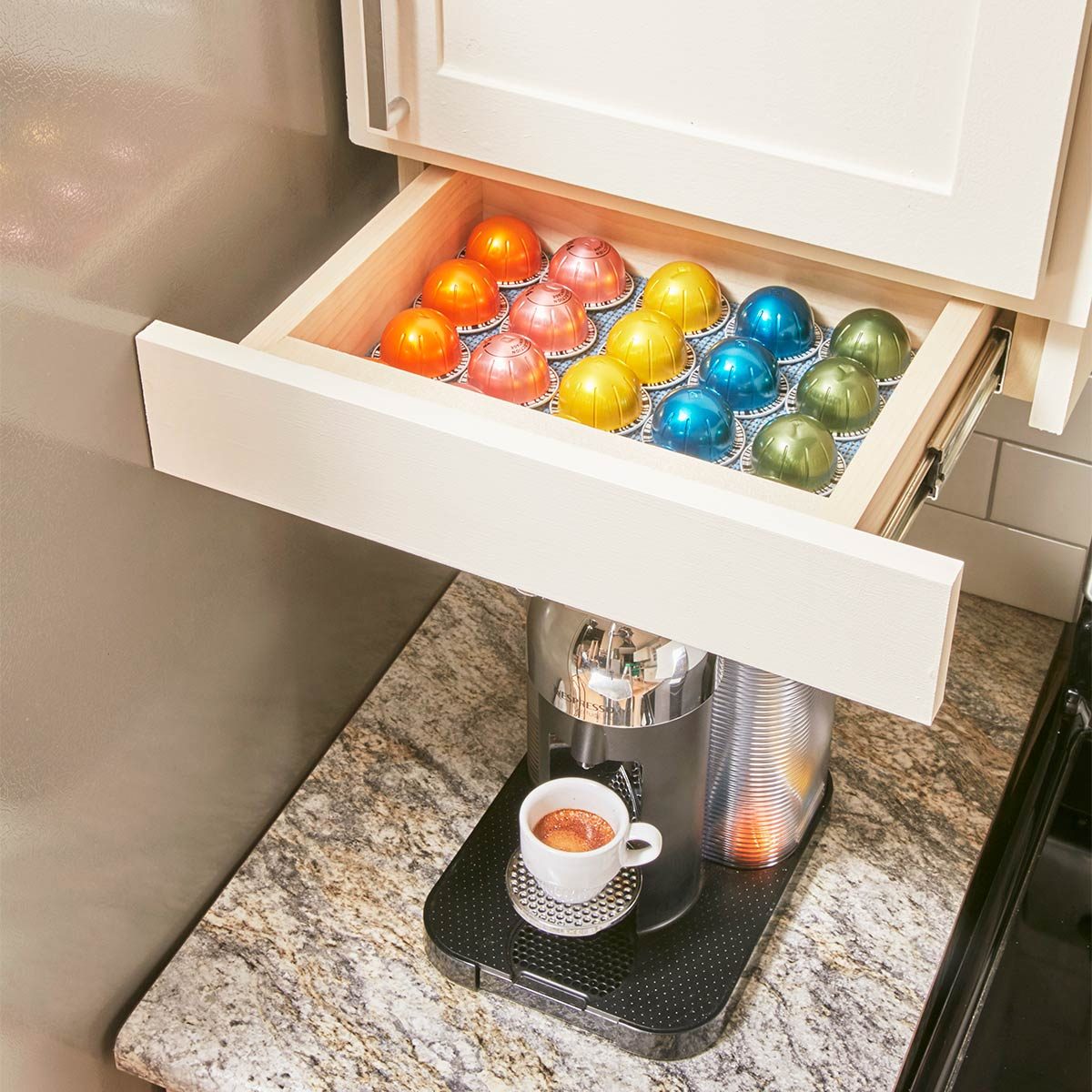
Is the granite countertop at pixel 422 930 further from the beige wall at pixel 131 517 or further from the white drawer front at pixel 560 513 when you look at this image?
the white drawer front at pixel 560 513

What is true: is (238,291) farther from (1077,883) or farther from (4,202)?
(1077,883)

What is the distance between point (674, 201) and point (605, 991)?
52 centimetres

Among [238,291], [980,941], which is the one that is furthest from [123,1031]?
[980,941]

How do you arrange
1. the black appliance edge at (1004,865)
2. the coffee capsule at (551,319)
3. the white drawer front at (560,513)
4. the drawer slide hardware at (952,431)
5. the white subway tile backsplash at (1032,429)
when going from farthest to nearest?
the white subway tile backsplash at (1032,429)
the black appliance edge at (1004,865)
the coffee capsule at (551,319)
the drawer slide hardware at (952,431)
the white drawer front at (560,513)

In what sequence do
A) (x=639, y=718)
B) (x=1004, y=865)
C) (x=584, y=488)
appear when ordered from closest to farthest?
(x=584, y=488), (x=639, y=718), (x=1004, y=865)

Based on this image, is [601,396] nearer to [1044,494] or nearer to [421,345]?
[421,345]

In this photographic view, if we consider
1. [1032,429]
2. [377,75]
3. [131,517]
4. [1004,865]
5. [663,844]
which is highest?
[377,75]

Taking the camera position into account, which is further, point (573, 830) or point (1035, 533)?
point (1035, 533)

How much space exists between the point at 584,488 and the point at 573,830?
322mm

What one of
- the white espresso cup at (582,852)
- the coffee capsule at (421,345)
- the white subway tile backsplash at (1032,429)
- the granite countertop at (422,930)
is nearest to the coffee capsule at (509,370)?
the coffee capsule at (421,345)

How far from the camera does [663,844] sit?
1.07 m

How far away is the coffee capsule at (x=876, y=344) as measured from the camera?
94 centimetres

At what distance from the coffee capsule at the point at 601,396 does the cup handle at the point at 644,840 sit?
11.5 inches

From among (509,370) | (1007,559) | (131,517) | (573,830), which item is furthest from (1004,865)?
(131,517)
